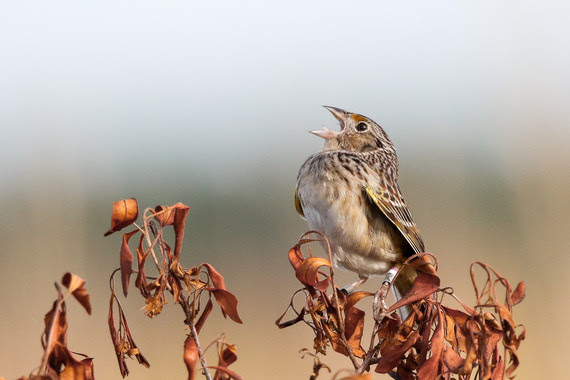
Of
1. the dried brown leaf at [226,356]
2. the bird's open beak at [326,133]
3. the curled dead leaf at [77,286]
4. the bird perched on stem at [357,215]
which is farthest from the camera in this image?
the bird's open beak at [326,133]

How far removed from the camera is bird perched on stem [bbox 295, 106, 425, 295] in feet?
8.69

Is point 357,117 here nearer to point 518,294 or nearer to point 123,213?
point 518,294

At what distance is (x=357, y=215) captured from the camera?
268cm

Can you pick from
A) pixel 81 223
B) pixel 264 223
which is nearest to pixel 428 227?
pixel 264 223

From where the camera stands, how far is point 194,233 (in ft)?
Result: 27.7

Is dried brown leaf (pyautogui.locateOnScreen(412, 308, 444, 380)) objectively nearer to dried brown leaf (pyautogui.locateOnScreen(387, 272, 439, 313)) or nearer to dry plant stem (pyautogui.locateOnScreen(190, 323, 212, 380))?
dried brown leaf (pyautogui.locateOnScreen(387, 272, 439, 313))

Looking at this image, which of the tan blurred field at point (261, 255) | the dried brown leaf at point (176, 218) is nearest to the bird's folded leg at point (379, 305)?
the dried brown leaf at point (176, 218)

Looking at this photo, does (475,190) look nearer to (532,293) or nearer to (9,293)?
(532,293)

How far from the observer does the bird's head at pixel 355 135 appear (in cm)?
320

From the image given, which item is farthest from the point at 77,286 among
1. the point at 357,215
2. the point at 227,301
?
the point at 357,215

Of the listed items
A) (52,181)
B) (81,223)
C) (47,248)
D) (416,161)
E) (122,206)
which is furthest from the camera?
(416,161)

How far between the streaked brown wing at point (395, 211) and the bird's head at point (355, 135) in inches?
Result: 18.0

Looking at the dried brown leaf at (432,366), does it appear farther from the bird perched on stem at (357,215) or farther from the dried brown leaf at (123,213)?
the bird perched on stem at (357,215)

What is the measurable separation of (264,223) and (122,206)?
22.4 feet
